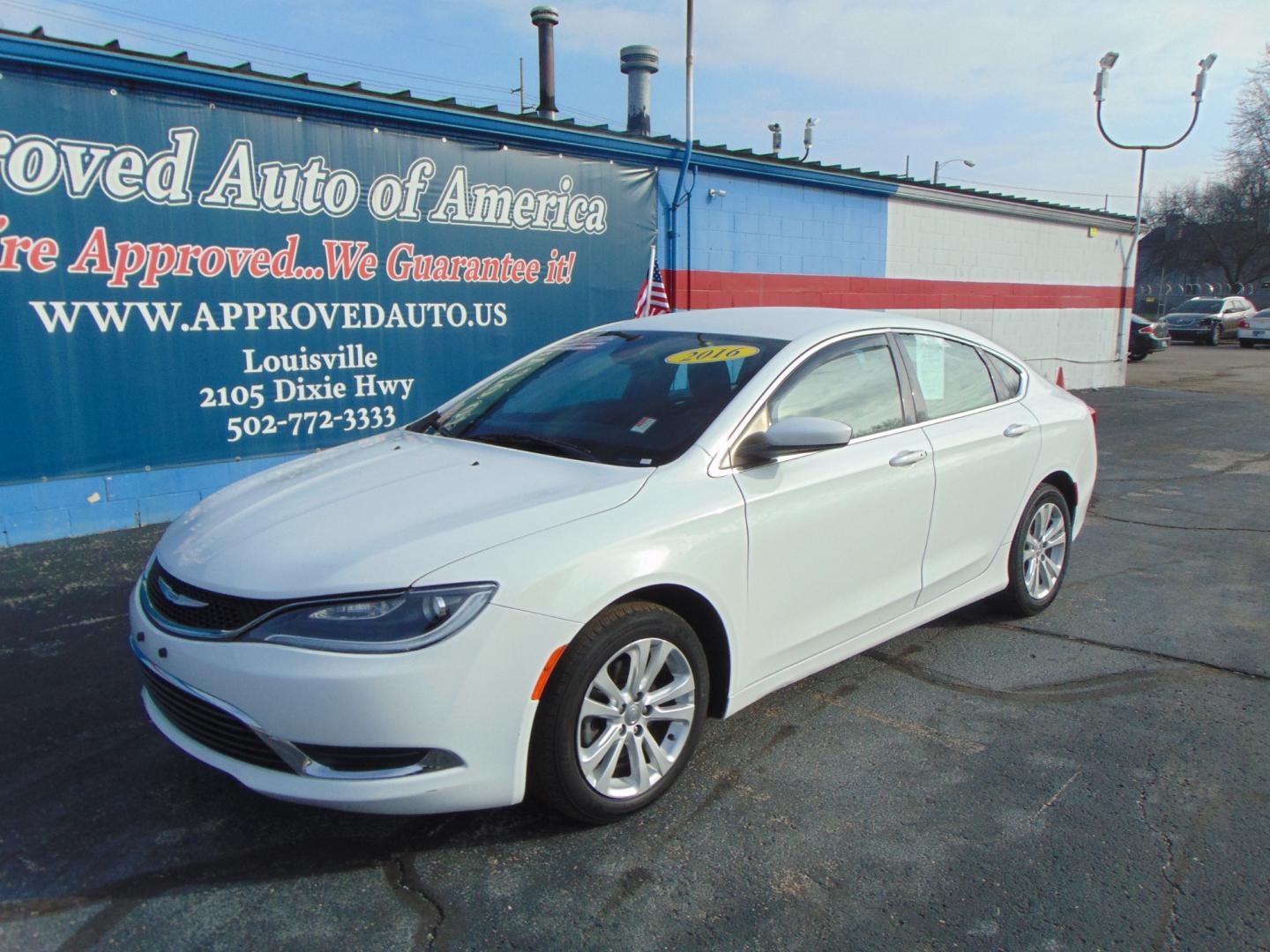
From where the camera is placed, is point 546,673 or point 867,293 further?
point 867,293

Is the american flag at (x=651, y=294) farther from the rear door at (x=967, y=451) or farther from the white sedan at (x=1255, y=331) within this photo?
the white sedan at (x=1255, y=331)

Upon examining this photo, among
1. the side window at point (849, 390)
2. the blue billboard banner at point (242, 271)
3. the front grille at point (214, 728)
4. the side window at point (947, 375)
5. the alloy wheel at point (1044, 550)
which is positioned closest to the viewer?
the front grille at point (214, 728)

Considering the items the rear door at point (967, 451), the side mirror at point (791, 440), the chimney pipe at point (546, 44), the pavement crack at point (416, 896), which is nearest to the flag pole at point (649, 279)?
the chimney pipe at point (546, 44)

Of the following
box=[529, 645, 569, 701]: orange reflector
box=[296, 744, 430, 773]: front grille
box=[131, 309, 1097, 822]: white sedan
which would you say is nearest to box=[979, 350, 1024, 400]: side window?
box=[131, 309, 1097, 822]: white sedan

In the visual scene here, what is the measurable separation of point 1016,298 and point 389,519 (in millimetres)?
14806

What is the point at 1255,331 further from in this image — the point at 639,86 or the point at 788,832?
the point at 788,832

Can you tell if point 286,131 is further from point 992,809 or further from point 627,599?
point 992,809

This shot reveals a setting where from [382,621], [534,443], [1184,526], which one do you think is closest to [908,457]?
[534,443]

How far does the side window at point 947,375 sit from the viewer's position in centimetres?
410

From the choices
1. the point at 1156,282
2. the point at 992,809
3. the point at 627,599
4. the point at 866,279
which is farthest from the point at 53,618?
the point at 1156,282

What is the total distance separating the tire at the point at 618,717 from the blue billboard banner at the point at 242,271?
211 inches

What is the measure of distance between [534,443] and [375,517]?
80 centimetres

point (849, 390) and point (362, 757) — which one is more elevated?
point (849, 390)

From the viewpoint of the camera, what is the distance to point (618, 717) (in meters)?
2.84
